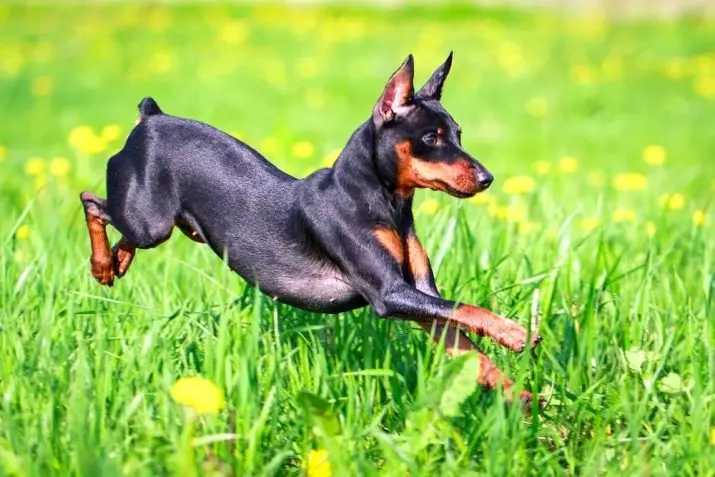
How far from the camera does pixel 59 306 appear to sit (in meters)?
3.54

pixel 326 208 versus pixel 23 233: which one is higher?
pixel 326 208

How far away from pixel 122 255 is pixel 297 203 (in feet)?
2.64

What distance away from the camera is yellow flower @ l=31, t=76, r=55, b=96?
11242 mm

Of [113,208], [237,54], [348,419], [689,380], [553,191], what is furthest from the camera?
[237,54]

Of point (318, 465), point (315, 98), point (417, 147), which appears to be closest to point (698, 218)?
point (417, 147)

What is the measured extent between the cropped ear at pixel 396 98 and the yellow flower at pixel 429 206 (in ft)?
5.13

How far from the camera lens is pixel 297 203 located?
324cm

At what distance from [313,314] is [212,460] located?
1288mm

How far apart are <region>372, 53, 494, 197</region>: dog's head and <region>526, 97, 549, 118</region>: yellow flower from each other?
759 cm

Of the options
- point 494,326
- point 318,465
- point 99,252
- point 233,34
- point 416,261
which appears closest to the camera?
point 318,465

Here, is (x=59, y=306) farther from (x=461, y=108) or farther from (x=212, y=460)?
(x=461, y=108)

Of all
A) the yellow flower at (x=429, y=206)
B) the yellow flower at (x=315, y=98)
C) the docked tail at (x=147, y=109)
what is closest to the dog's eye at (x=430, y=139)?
the docked tail at (x=147, y=109)

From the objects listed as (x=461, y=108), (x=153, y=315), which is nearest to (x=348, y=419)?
(x=153, y=315)

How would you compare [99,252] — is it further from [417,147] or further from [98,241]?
[417,147]
